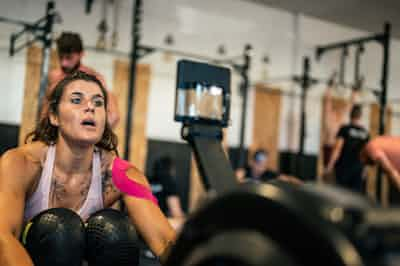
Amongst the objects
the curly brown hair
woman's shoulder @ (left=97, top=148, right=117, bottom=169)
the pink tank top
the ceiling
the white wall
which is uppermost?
the ceiling

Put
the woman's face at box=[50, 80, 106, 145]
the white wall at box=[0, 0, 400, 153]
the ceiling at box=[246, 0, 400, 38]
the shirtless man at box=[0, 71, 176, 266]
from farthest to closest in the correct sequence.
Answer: the ceiling at box=[246, 0, 400, 38] < the white wall at box=[0, 0, 400, 153] < the woman's face at box=[50, 80, 106, 145] < the shirtless man at box=[0, 71, 176, 266]

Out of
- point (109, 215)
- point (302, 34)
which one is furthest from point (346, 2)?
point (109, 215)

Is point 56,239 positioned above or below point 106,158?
below

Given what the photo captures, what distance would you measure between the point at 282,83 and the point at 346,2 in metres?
1.28

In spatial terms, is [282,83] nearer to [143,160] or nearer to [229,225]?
[143,160]

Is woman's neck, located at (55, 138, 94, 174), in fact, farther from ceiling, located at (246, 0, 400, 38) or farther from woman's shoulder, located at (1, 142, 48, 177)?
ceiling, located at (246, 0, 400, 38)

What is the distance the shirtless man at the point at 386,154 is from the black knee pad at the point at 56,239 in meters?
1.31

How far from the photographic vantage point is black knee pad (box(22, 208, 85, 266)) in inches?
60.1

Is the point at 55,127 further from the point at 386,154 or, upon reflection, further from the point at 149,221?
the point at 386,154

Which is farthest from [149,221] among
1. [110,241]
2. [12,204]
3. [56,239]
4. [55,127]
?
[55,127]

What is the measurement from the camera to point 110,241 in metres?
1.61

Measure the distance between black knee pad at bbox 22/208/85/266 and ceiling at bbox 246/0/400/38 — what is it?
19.4 feet

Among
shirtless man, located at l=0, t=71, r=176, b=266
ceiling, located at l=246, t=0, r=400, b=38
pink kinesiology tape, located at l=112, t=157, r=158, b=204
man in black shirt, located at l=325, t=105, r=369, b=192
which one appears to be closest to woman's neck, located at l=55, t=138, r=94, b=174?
shirtless man, located at l=0, t=71, r=176, b=266

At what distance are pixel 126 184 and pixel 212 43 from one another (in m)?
5.07
